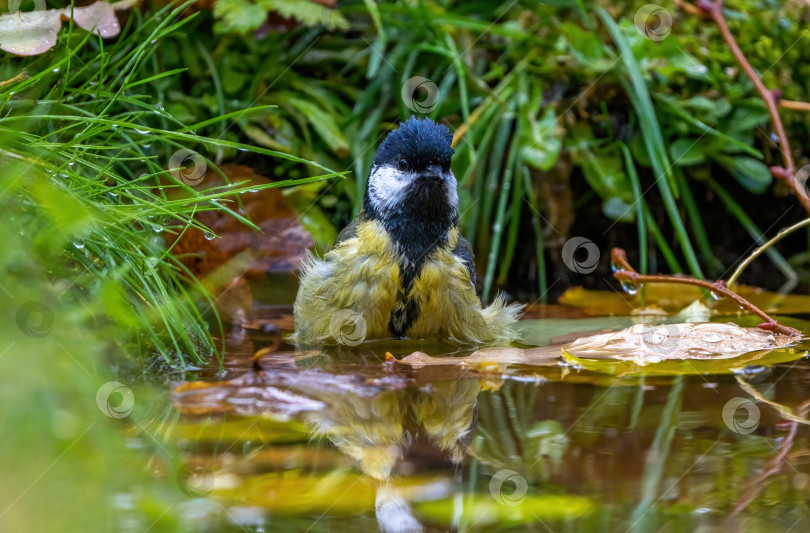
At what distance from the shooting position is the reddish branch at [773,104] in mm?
3393

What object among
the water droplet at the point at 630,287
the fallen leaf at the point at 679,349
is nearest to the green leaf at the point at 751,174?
the water droplet at the point at 630,287

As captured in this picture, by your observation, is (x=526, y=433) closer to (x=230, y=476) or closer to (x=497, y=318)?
(x=230, y=476)

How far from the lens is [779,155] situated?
4672 millimetres

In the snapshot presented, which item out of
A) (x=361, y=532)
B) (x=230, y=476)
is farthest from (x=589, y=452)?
(x=230, y=476)

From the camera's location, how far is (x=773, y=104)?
384cm

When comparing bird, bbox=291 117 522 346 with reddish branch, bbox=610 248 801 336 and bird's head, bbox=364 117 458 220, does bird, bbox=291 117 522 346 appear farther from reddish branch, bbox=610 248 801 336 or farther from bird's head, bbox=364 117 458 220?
reddish branch, bbox=610 248 801 336

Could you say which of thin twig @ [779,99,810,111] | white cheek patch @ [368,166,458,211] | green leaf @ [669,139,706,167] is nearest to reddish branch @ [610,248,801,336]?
white cheek patch @ [368,166,458,211]

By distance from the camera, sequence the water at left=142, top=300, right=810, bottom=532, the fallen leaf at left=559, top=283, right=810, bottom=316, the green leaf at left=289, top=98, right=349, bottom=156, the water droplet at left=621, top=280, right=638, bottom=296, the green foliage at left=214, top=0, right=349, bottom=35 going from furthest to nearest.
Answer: the green leaf at left=289, top=98, right=349, bottom=156, the green foliage at left=214, top=0, right=349, bottom=35, the water droplet at left=621, top=280, right=638, bottom=296, the fallen leaf at left=559, top=283, right=810, bottom=316, the water at left=142, top=300, right=810, bottom=532

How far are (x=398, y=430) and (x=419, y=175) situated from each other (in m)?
1.49

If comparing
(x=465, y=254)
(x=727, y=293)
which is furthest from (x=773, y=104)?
(x=465, y=254)

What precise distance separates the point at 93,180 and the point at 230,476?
1.26 metres

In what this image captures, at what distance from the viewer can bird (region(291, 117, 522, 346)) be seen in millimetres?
3186

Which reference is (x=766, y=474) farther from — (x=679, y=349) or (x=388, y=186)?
(x=388, y=186)

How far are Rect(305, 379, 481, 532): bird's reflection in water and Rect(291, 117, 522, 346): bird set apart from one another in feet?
2.30
